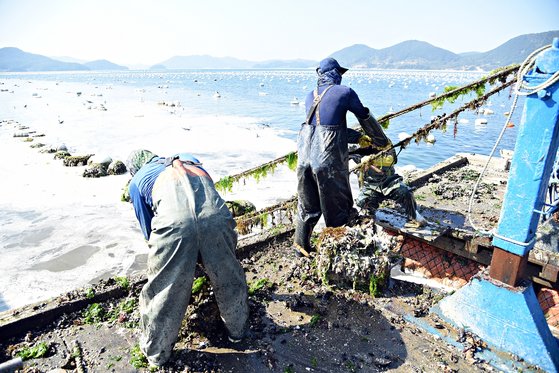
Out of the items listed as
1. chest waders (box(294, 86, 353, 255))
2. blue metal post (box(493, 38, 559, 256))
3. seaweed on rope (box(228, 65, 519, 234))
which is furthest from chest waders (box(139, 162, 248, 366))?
seaweed on rope (box(228, 65, 519, 234))

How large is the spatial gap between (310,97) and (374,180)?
2.00 metres


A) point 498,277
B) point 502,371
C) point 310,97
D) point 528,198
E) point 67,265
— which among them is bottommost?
point 67,265

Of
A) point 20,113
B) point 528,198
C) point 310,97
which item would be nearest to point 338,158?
point 310,97

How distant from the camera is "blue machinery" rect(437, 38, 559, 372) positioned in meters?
3.19

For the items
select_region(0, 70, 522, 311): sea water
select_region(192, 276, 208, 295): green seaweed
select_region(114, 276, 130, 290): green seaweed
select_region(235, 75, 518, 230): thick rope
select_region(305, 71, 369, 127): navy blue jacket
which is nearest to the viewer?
select_region(192, 276, 208, 295): green seaweed

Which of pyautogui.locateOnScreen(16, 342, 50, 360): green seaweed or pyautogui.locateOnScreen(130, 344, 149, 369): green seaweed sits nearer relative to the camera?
pyautogui.locateOnScreen(130, 344, 149, 369): green seaweed

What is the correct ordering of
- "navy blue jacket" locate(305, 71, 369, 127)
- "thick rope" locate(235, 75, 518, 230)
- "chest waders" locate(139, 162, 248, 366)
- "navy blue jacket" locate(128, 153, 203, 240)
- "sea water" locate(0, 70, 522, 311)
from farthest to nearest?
"sea water" locate(0, 70, 522, 311) → "thick rope" locate(235, 75, 518, 230) → "navy blue jacket" locate(305, 71, 369, 127) → "navy blue jacket" locate(128, 153, 203, 240) → "chest waders" locate(139, 162, 248, 366)

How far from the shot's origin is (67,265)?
7.52 meters

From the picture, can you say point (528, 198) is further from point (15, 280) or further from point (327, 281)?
point (15, 280)

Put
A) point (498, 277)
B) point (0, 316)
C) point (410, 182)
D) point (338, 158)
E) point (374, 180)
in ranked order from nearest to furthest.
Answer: point (498, 277)
point (0, 316)
point (338, 158)
point (374, 180)
point (410, 182)

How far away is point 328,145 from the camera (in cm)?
453

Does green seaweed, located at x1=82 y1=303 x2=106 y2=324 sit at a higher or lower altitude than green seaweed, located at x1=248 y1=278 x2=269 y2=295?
lower

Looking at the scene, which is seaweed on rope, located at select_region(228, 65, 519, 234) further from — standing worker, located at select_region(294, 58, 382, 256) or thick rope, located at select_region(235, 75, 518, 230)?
standing worker, located at select_region(294, 58, 382, 256)

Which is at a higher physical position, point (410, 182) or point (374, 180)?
point (374, 180)
